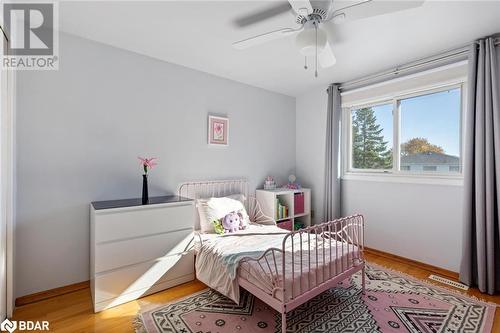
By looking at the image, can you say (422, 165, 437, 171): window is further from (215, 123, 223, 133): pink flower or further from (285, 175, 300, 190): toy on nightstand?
(215, 123, 223, 133): pink flower

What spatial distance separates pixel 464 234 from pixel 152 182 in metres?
3.51

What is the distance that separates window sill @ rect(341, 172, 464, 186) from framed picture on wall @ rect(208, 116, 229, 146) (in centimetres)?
197

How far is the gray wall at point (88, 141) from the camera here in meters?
2.29

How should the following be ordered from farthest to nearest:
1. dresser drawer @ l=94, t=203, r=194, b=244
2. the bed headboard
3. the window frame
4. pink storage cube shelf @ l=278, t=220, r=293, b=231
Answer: pink storage cube shelf @ l=278, t=220, r=293, b=231, the bed headboard, the window frame, dresser drawer @ l=94, t=203, r=194, b=244

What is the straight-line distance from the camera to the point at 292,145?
4551mm

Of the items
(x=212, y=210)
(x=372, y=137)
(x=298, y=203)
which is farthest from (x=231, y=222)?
(x=372, y=137)

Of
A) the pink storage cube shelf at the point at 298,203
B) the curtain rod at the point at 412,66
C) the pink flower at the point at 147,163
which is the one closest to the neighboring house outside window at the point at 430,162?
the curtain rod at the point at 412,66

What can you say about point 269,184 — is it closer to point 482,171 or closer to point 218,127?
point 218,127

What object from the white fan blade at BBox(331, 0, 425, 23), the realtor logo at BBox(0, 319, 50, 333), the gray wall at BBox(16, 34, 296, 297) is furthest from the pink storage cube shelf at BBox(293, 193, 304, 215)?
the realtor logo at BBox(0, 319, 50, 333)

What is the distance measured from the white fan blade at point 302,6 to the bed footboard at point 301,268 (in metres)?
1.56

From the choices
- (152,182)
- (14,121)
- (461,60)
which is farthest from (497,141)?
(14,121)

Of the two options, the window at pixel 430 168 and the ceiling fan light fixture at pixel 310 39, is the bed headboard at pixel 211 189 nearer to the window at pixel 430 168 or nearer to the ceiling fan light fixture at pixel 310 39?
the ceiling fan light fixture at pixel 310 39

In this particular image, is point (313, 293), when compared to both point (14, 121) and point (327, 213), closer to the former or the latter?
point (327, 213)

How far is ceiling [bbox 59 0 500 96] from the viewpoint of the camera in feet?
6.69
